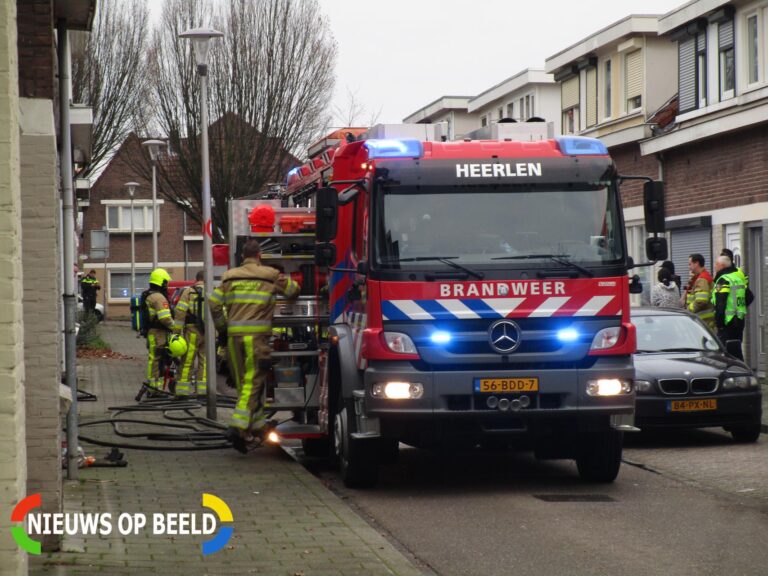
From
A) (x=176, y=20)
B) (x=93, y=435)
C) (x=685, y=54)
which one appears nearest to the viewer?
(x=93, y=435)

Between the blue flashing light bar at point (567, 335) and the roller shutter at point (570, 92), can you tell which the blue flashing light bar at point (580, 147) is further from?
the roller shutter at point (570, 92)

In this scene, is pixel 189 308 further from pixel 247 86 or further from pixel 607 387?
pixel 247 86

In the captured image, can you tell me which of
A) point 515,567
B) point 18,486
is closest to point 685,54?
point 515,567

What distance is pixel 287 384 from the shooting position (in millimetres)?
12852

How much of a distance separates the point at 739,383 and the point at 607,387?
3.86 m

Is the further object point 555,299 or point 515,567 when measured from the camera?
point 555,299

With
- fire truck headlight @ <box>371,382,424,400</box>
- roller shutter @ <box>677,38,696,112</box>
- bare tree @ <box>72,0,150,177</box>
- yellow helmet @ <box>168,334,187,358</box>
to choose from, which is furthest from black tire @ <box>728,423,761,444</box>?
bare tree @ <box>72,0,150,177</box>

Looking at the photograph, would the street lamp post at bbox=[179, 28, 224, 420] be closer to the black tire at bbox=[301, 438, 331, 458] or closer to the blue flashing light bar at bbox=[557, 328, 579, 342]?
the black tire at bbox=[301, 438, 331, 458]

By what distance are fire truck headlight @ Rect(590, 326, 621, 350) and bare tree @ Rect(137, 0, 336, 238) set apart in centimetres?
3034

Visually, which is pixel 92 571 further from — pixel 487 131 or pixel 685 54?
pixel 685 54

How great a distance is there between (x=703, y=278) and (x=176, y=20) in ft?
80.4

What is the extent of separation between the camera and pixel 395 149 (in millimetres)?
10898

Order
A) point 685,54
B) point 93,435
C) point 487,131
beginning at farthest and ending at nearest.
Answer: point 685,54
point 93,435
point 487,131

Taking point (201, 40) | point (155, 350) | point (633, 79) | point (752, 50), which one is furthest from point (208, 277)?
point (633, 79)
